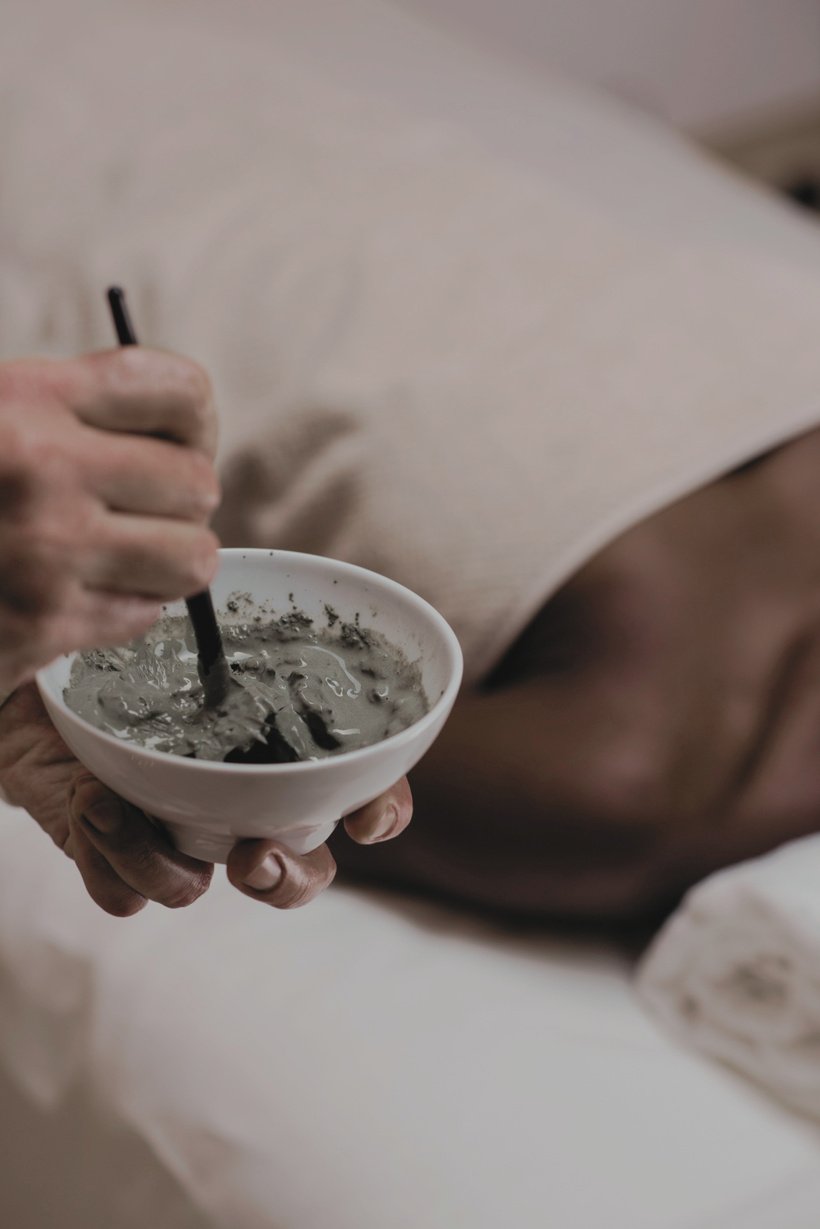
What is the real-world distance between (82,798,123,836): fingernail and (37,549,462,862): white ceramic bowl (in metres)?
0.01

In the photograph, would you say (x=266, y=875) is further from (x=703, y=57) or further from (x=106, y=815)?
(x=703, y=57)

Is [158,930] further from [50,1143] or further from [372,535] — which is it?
[372,535]

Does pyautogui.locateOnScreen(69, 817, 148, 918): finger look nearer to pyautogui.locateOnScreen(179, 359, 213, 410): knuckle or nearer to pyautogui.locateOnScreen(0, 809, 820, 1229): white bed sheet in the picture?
pyautogui.locateOnScreen(179, 359, 213, 410): knuckle

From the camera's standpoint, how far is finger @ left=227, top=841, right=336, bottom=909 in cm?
27

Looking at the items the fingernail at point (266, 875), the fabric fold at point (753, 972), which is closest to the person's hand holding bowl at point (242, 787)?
the fingernail at point (266, 875)

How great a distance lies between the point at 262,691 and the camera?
0.27 metres

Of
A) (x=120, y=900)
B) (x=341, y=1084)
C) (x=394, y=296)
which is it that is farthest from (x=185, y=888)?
(x=394, y=296)

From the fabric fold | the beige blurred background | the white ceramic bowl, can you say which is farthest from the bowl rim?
the beige blurred background

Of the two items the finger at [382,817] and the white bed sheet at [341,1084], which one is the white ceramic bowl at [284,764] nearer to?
the finger at [382,817]

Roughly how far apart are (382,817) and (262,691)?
0.05m

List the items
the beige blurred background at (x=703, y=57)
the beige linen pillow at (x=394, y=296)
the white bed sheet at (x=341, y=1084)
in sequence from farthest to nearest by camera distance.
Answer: the beige blurred background at (x=703, y=57)
the beige linen pillow at (x=394, y=296)
the white bed sheet at (x=341, y=1084)

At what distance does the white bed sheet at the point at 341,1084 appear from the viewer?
0.54 meters

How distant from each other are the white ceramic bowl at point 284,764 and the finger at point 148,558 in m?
0.02

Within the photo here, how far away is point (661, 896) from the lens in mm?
655
